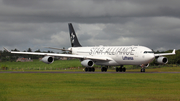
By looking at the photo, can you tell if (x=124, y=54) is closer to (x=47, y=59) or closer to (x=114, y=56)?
(x=114, y=56)

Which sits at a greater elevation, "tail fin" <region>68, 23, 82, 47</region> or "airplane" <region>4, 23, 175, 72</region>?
"tail fin" <region>68, 23, 82, 47</region>

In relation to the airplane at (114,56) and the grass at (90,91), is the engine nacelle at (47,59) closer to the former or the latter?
the airplane at (114,56)

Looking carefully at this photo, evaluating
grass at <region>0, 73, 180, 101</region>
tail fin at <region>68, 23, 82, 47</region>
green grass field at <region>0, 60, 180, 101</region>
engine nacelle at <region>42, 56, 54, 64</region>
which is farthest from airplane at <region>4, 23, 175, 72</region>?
grass at <region>0, 73, 180, 101</region>

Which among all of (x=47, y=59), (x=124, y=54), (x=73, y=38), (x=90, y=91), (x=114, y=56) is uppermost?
(x=73, y=38)

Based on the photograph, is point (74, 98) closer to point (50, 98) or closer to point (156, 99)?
point (50, 98)

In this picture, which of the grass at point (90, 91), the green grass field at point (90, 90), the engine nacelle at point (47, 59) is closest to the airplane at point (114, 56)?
the engine nacelle at point (47, 59)

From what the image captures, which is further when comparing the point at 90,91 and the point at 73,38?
the point at 73,38

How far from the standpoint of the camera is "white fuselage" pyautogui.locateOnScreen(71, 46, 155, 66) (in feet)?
181

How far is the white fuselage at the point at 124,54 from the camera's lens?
55.1 m

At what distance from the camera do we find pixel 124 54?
5844 centimetres

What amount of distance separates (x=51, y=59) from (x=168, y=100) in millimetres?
45182

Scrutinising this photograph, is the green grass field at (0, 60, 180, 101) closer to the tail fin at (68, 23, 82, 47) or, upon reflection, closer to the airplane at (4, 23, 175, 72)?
the airplane at (4, 23, 175, 72)

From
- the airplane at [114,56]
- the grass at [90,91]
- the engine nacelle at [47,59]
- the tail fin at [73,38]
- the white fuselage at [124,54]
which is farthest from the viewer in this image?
the tail fin at [73,38]

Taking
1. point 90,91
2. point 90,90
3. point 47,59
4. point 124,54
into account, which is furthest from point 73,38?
point 90,91
